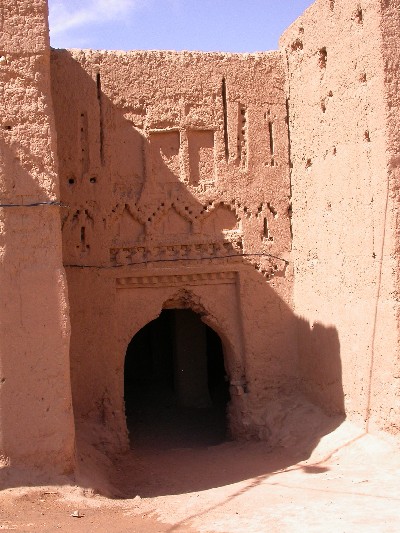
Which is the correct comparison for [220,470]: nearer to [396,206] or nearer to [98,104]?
[396,206]

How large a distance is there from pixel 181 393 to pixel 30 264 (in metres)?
6.25

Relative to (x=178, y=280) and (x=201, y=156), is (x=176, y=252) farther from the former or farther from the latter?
(x=201, y=156)

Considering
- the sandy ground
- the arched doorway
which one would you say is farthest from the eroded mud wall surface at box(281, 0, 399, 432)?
the arched doorway

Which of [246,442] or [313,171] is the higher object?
[313,171]

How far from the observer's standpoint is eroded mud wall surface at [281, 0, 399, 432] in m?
8.55

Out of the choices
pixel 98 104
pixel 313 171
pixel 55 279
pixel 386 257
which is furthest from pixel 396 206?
pixel 98 104

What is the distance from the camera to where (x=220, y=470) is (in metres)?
9.62

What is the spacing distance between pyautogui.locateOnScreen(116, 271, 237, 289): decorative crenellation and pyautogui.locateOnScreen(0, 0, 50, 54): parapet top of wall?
3.64 metres

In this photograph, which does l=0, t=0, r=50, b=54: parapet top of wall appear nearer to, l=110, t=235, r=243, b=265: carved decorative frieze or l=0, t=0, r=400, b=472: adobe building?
l=0, t=0, r=400, b=472: adobe building

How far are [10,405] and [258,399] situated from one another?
4283 millimetres

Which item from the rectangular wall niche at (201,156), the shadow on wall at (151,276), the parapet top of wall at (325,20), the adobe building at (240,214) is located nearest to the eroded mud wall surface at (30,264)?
the adobe building at (240,214)

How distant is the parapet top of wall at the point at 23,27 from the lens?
815cm

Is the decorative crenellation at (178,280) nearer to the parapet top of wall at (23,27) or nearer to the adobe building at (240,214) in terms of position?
the adobe building at (240,214)

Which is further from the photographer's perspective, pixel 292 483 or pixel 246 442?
pixel 246 442
